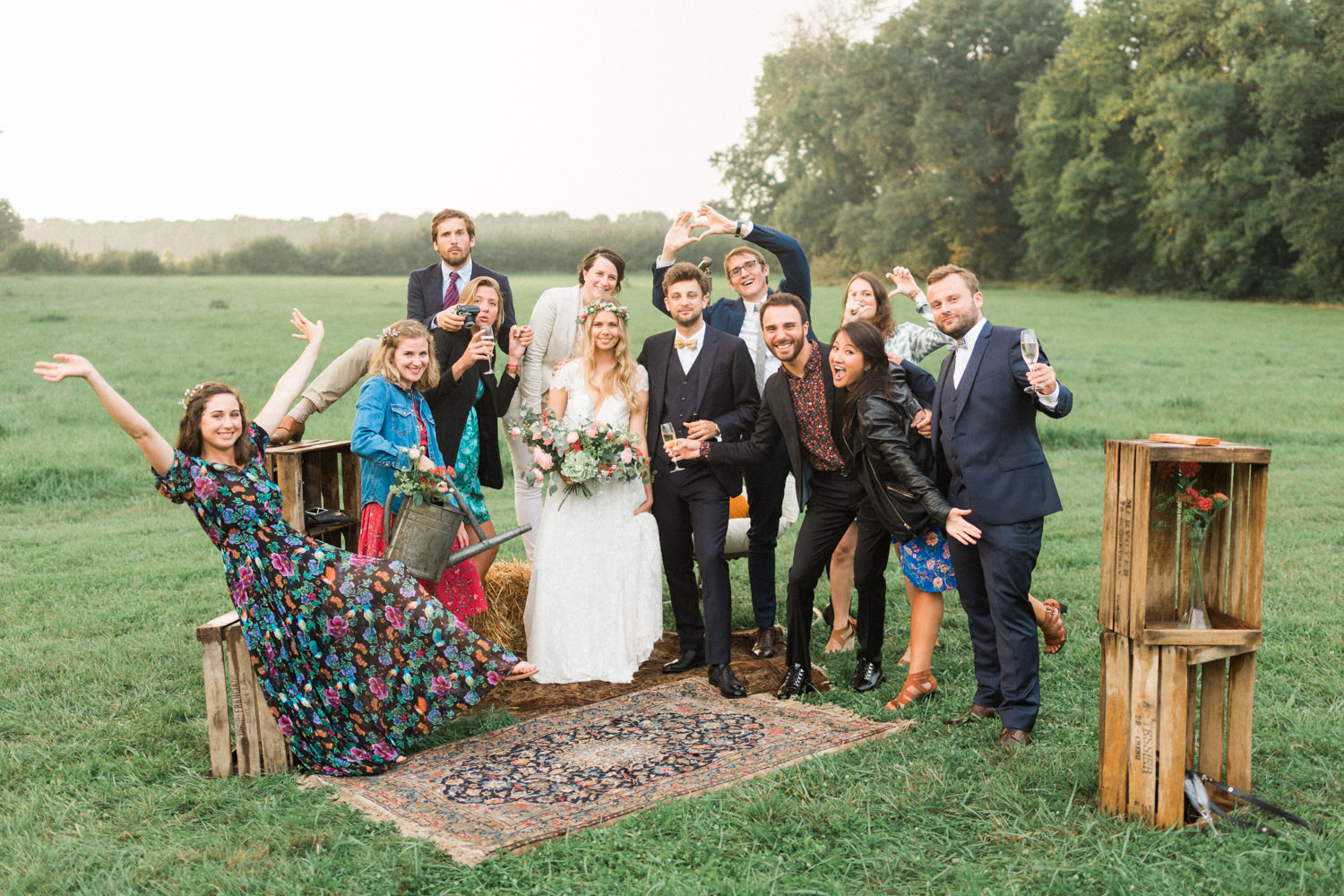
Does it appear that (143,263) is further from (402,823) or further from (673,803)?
(673,803)

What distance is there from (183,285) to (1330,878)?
47629mm

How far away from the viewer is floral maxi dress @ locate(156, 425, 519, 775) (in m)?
5.11

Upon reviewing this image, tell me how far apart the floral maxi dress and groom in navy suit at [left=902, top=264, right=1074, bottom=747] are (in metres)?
2.60

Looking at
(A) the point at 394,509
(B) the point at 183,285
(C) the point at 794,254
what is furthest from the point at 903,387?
(B) the point at 183,285

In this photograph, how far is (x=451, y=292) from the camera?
7.20 metres

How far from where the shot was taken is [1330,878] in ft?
12.6

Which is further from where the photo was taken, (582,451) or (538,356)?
(538,356)

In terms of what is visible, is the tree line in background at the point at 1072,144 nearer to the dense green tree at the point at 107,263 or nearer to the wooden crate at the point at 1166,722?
the dense green tree at the point at 107,263

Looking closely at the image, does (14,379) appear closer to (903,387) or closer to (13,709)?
(13,709)

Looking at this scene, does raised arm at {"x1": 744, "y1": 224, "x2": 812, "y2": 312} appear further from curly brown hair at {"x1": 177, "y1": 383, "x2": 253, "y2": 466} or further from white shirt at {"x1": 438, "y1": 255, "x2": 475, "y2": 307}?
curly brown hair at {"x1": 177, "y1": 383, "x2": 253, "y2": 466}

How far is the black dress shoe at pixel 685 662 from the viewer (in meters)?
6.86

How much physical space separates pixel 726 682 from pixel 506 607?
207 centimetres

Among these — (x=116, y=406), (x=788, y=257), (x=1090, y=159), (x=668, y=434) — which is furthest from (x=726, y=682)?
(x=1090, y=159)

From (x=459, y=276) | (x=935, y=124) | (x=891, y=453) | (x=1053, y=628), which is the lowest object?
(x=1053, y=628)
